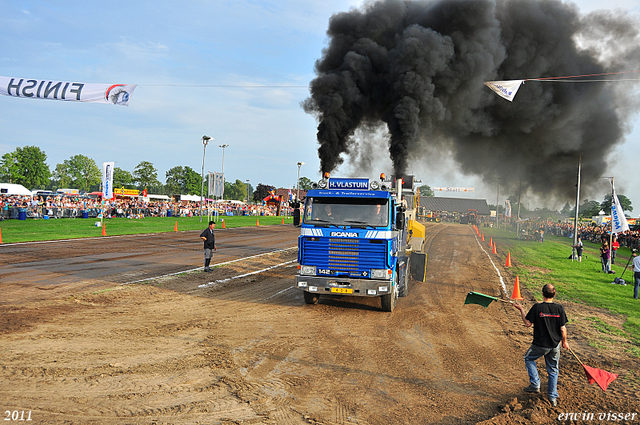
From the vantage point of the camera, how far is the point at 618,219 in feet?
66.4

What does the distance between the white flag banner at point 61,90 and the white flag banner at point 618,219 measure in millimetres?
22589

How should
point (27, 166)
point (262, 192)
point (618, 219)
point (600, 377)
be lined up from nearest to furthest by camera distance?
point (600, 377) → point (618, 219) → point (27, 166) → point (262, 192)

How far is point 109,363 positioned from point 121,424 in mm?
2204

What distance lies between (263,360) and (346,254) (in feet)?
13.5

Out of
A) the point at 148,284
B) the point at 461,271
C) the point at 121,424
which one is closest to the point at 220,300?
the point at 148,284

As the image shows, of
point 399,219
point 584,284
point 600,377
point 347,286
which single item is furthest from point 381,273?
point 584,284

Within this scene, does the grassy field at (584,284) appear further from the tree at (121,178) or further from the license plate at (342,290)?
the tree at (121,178)

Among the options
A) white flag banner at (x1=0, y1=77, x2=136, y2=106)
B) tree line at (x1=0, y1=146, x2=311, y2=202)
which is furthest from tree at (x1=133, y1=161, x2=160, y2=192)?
white flag banner at (x1=0, y1=77, x2=136, y2=106)

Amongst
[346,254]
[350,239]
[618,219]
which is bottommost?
[346,254]

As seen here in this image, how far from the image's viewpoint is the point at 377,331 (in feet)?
30.8

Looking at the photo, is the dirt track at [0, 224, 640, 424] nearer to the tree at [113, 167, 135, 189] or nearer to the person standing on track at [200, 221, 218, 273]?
the person standing on track at [200, 221, 218, 273]

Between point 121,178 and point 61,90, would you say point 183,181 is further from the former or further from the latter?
point 61,90

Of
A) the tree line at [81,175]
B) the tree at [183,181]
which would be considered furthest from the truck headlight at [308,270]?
the tree at [183,181]

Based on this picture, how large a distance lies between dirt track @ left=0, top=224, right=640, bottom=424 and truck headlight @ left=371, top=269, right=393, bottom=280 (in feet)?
3.49
